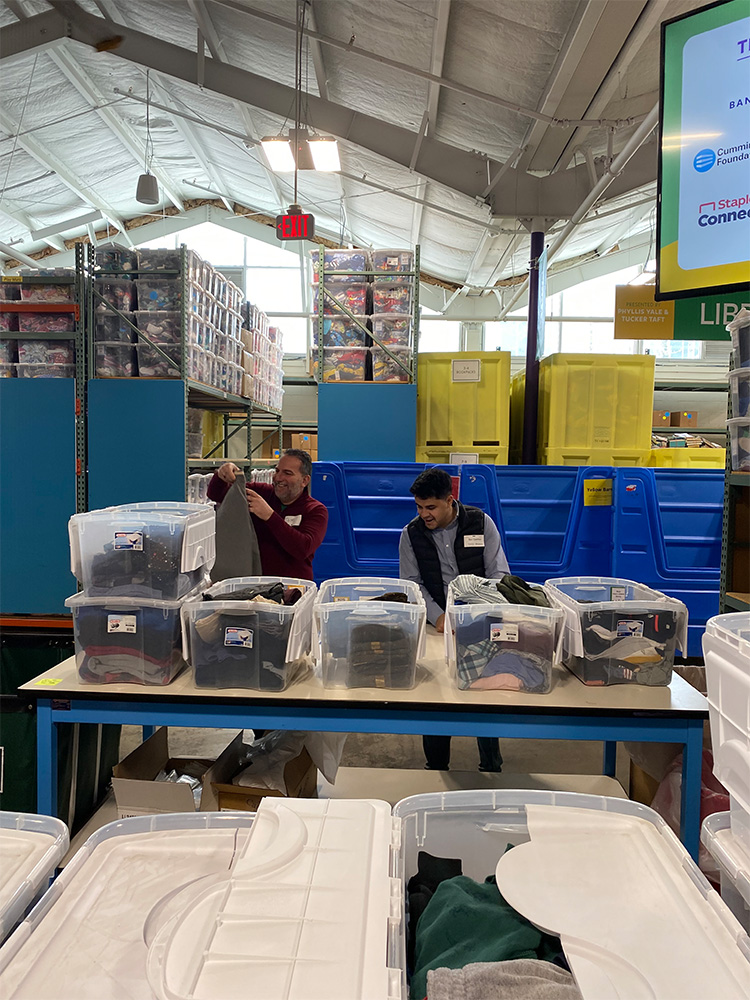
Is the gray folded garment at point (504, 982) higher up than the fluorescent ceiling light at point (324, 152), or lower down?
lower down

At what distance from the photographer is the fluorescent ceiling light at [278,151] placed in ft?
17.5

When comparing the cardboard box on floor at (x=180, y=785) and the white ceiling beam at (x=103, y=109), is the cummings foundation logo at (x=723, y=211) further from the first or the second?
the white ceiling beam at (x=103, y=109)

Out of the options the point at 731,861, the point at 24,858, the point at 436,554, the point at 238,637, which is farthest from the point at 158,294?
the point at 731,861

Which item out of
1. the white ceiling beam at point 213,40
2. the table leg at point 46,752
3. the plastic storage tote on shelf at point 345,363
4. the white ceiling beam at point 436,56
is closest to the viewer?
the table leg at point 46,752

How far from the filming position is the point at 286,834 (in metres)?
1.13

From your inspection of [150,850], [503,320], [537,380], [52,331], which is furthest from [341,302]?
[503,320]

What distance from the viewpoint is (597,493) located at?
4.76 m

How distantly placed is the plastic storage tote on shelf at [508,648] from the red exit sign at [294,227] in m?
4.39

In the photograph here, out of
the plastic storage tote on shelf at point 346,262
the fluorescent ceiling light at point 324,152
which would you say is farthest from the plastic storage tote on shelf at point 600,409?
the fluorescent ceiling light at point 324,152

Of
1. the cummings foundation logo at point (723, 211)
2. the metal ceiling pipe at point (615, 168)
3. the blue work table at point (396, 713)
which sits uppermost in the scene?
the metal ceiling pipe at point (615, 168)

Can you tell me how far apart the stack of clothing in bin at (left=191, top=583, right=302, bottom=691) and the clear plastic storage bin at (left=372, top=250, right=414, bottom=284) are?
382 centimetres

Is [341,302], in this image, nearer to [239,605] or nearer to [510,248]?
[239,605]

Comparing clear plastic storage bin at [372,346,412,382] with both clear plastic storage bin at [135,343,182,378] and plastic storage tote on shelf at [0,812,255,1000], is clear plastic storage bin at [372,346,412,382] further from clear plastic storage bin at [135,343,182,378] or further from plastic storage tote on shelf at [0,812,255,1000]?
plastic storage tote on shelf at [0,812,255,1000]

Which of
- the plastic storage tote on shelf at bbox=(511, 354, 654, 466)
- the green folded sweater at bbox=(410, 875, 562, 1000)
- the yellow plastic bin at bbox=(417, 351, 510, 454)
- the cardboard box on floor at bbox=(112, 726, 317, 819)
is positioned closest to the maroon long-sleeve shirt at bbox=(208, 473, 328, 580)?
the cardboard box on floor at bbox=(112, 726, 317, 819)
